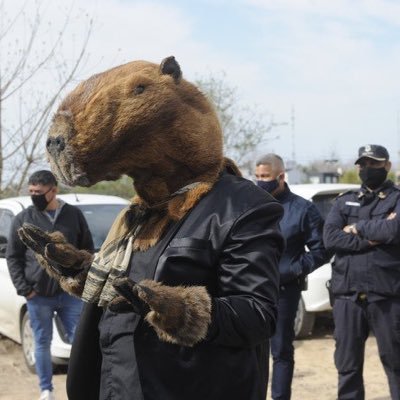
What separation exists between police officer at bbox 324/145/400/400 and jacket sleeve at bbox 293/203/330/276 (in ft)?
0.79

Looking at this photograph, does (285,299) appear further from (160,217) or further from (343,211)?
(160,217)

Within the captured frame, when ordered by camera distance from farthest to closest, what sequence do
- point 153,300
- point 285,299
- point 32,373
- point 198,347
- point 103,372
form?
point 32,373
point 285,299
point 103,372
point 198,347
point 153,300

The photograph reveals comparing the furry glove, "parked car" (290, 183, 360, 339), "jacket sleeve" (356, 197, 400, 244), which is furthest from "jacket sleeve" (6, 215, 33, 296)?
the furry glove

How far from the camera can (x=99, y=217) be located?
24.8 ft

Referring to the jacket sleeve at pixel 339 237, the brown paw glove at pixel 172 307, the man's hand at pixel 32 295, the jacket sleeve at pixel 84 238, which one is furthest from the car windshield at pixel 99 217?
the brown paw glove at pixel 172 307

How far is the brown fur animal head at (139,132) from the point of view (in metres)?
2.35

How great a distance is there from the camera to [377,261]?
498cm

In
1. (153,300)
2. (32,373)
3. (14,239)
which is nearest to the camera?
(153,300)

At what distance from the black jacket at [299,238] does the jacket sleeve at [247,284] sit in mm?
2986

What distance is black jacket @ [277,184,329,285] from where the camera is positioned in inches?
210

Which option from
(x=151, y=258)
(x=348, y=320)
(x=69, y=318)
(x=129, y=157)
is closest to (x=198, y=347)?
(x=151, y=258)

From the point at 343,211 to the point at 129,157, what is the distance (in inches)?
127

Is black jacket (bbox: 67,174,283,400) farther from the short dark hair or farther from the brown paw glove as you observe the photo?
the short dark hair

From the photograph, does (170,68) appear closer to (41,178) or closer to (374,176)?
(374,176)
